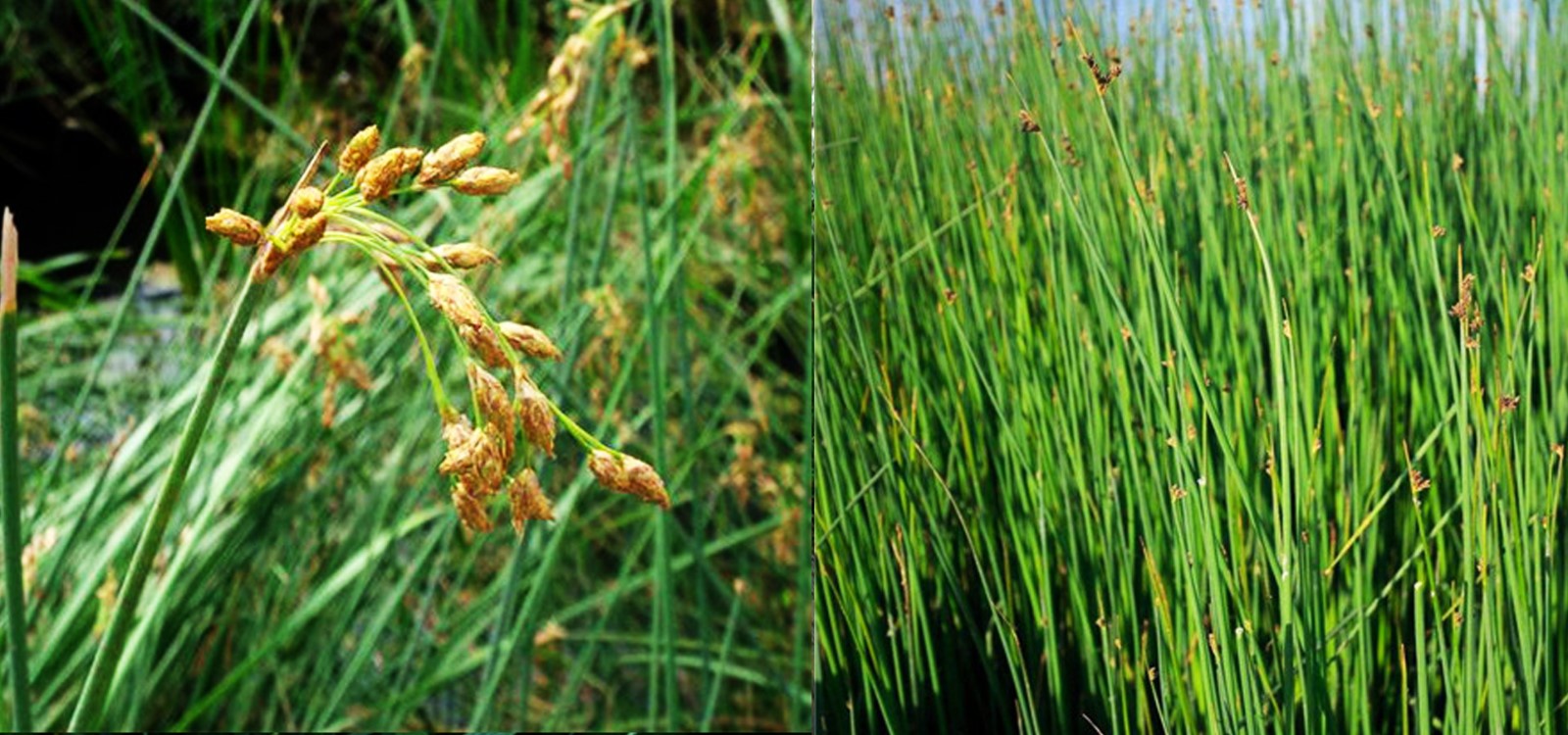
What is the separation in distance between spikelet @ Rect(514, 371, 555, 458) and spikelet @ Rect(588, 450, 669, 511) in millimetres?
19

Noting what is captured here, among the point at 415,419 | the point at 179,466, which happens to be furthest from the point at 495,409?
the point at 415,419

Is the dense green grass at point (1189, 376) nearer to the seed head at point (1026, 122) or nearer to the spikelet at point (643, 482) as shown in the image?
the seed head at point (1026, 122)

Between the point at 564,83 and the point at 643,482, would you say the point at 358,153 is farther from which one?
the point at 564,83

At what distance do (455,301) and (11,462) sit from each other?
0.15 meters

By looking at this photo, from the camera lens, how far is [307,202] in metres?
0.54

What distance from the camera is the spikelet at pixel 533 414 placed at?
54 cm

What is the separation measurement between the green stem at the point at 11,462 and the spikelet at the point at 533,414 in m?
0.14

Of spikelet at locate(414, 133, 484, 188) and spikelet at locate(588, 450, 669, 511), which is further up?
spikelet at locate(414, 133, 484, 188)

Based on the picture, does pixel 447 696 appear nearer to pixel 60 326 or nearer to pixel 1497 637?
pixel 60 326

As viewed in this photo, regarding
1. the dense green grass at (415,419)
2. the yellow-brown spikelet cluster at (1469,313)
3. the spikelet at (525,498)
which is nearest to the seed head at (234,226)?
the spikelet at (525,498)

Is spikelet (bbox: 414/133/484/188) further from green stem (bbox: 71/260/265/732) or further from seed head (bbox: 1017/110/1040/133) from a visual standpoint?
seed head (bbox: 1017/110/1040/133)

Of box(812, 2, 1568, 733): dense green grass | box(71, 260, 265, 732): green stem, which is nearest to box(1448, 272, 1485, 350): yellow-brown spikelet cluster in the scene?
box(812, 2, 1568, 733): dense green grass

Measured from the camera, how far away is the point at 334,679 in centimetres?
175

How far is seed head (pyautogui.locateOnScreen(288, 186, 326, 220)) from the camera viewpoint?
0.54m
